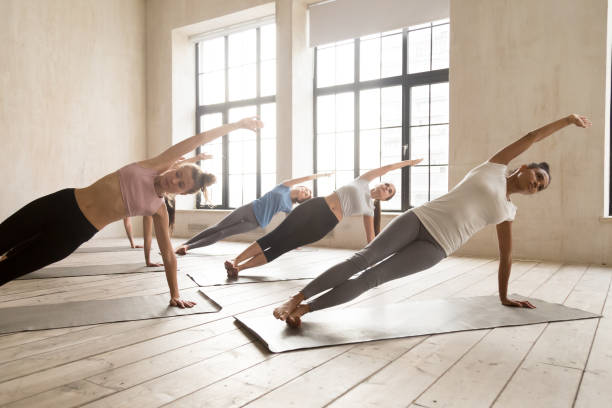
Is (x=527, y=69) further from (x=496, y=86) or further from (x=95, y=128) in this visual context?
(x=95, y=128)

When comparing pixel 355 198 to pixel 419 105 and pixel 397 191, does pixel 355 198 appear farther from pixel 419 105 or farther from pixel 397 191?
pixel 419 105

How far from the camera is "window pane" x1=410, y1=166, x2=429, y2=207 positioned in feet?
17.4

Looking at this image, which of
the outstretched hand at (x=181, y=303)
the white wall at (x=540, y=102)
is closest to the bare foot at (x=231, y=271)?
the outstretched hand at (x=181, y=303)

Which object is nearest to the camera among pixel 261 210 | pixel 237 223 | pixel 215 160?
pixel 261 210

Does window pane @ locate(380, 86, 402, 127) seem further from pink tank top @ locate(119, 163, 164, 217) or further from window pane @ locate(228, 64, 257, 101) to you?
pink tank top @ locate(119, 163, 164, 217)

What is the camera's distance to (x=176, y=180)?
2182 millimetres

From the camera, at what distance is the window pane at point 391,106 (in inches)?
217

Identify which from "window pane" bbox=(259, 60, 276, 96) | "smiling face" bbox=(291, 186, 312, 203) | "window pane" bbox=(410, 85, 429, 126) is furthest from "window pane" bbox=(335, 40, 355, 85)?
"smiling face" bbox=(291, 186, 312, 203)

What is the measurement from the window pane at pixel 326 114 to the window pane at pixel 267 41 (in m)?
1.14

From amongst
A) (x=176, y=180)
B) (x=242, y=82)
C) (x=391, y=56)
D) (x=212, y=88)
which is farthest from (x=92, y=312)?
(x=212, y=88)

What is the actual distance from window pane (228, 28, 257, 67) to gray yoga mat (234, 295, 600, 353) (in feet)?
17.8

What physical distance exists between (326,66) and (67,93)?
12.4 feet

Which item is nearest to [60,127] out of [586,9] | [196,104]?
[196,104]

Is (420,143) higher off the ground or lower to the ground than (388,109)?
lower
